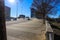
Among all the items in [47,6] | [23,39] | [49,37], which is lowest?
[23,39]

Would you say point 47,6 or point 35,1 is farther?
point 35,1

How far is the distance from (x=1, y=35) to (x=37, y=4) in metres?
23.0

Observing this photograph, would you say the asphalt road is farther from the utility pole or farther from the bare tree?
the bare tree

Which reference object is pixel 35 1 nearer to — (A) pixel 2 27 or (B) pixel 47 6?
(B) pixel 47 6

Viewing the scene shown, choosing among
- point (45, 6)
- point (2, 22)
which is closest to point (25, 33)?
point (2, 22)

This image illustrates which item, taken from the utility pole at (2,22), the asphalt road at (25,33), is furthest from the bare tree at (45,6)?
the utility pole at (2,22)

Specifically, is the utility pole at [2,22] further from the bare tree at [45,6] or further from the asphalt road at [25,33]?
the bare tree at [45,6]

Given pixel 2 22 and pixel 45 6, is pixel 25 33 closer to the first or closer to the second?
pixel 2 22

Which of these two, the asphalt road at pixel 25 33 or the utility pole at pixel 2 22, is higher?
the utility pole at pixel 2 22

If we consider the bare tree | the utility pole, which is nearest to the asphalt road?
the utility pole

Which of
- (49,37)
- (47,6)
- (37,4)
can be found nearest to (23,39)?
(49,37)

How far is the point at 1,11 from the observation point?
3361 mm

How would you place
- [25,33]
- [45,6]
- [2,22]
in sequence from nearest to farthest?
1. [2,22]
2. [25,33]
3. [45,6]

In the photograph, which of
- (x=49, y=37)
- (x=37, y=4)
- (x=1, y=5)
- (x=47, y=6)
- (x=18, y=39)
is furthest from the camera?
(x=37, y=4)
